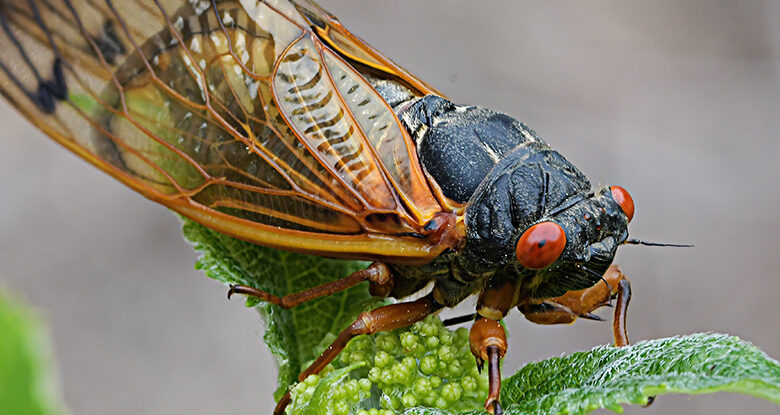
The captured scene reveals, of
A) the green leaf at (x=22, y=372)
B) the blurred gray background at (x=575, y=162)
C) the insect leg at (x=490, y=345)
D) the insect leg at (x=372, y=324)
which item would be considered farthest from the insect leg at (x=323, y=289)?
the blurred gray background at (x=575, y=162)

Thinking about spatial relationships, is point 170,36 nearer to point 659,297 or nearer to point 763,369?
point 763,369

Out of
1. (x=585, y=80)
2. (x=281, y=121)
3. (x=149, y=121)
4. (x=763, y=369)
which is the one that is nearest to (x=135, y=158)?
(x=149, y=121)

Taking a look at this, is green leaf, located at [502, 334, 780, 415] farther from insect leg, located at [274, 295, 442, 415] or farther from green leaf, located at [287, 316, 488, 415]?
insect leg, located at [274, 295, 442, 415]

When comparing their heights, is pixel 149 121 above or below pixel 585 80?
below

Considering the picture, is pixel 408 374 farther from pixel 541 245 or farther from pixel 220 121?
pixel 220 121

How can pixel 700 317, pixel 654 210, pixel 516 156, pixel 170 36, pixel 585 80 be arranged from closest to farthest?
pixel 516 156
pixel 170 36
pixel 700 317
pixel 654 210
pixel 585 80

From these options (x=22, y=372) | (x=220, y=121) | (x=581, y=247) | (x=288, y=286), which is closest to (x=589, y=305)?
(x=581, y=247)

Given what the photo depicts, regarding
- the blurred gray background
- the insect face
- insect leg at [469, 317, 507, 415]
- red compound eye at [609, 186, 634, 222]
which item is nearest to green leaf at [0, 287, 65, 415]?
insect leg at [469, 317, 507, 415]

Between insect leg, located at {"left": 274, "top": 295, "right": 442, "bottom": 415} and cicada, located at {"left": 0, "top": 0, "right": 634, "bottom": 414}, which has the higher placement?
cicada, located at {"left": 0, "top": 0, "right": 634, "bottom": 414}
